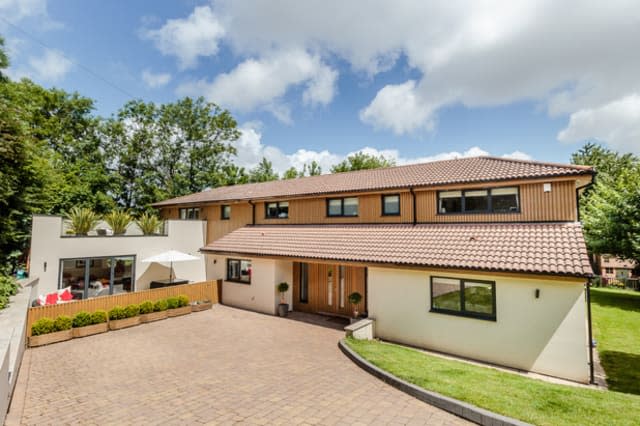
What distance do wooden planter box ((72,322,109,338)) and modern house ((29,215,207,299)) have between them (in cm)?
418

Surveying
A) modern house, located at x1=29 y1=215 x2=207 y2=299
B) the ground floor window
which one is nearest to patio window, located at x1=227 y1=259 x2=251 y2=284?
modern house, located at x1=29 y1=215 x2=207 y2=299

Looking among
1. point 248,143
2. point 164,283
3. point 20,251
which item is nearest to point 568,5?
point 164,283

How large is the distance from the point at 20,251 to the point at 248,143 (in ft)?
103

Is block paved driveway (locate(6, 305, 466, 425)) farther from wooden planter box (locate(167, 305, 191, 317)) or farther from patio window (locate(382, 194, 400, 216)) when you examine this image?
patio window (locate(382, 194, 400, 216))

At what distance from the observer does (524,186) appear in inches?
428

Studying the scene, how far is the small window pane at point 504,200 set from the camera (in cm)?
1107

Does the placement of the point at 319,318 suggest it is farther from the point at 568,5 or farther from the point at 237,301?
the point at 568,5

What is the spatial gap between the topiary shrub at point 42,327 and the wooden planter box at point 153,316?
2.86 metres

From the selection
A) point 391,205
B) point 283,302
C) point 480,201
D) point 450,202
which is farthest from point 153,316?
point 480,201

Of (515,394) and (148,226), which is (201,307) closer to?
(148,226)

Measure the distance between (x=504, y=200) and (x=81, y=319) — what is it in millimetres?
15744

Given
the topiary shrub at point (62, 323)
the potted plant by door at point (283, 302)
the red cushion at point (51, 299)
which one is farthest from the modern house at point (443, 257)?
the topiary shrub at point (62, 323)

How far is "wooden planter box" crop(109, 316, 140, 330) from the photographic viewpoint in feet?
37.1

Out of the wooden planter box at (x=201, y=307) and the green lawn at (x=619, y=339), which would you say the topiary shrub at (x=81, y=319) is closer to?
the wooden planter box at (x=201, y=307)
